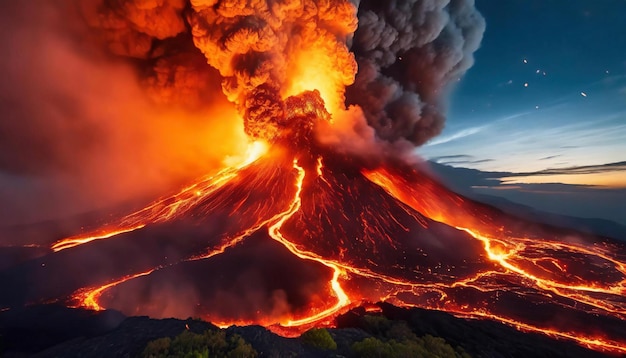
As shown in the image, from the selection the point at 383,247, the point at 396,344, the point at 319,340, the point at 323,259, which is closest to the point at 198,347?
the point at 319,340

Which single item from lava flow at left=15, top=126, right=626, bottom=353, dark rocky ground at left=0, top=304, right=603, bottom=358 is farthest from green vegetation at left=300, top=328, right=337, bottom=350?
lava flow at left=15, top=126, right=626, bottom=353

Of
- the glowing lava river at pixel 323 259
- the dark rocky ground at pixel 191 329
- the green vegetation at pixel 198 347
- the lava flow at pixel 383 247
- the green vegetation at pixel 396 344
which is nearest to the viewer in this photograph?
the green vegetation at pixel 198 347

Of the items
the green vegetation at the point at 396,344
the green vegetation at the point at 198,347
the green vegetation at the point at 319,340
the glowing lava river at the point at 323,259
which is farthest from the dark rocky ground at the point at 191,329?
the glowing lava river at the point at 323,259

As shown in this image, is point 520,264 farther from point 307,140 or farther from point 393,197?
point 307,140

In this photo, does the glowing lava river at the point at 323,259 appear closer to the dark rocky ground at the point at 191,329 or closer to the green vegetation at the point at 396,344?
the dark rocky ground at the point at 191,329

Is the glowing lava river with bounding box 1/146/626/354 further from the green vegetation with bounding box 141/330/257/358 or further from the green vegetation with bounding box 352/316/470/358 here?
the green vegetation with bounding box 141/330/257/358

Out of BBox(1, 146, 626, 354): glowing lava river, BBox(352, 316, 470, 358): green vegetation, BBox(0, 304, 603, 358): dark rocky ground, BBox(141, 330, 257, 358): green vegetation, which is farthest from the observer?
BBox(1, 146, 626, 354): glowing lava river
